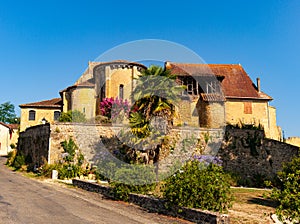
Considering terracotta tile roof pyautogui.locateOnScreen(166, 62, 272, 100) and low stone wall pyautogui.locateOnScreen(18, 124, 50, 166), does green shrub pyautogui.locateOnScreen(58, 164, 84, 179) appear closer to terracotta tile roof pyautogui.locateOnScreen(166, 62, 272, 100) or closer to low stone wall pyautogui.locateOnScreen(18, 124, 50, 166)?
low stone wall pyautogui.locateOnScreen(18, 124, 50, 166)

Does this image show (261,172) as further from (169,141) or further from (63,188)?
(63,188)

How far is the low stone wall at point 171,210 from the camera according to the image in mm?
8875

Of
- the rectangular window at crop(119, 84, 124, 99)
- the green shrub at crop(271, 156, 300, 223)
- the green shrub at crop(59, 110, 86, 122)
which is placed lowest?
Answer: the green shrub at crop(271, 156, 300, 223)

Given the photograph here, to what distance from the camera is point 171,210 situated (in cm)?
1070

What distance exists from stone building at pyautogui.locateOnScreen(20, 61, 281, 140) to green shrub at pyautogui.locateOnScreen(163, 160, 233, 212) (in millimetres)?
18826

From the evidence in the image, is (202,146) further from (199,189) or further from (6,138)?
(6,138)

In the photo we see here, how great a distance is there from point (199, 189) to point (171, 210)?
1383mm

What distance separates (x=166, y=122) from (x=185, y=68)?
51.4 ft

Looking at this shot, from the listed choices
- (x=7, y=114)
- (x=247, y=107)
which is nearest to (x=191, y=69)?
(x=247, y=107)

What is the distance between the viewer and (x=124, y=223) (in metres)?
9.27

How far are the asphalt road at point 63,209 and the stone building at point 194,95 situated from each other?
57.8 feet

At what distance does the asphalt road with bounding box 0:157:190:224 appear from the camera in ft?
30.5

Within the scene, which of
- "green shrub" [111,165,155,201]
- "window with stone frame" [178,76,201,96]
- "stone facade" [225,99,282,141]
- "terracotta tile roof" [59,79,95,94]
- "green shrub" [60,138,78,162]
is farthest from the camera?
"terracotta tile roof" [59,79,95,94]

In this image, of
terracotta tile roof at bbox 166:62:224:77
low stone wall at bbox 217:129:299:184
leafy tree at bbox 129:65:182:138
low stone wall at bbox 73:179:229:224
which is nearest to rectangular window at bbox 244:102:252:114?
terracotta tile roof at bbox 166:62:224:77
